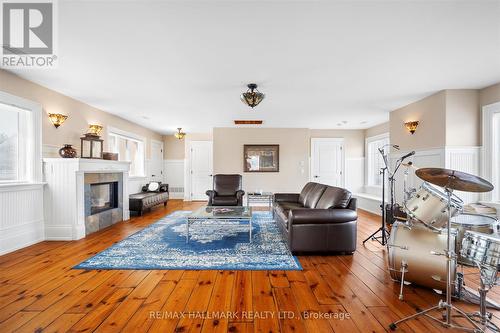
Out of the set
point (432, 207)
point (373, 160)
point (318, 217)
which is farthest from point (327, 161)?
point (432, 207)

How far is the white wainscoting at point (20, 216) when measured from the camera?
3.07 metres

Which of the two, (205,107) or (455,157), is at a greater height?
(205,107)

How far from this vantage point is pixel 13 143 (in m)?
3.39

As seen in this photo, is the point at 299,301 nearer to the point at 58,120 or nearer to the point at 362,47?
the point at 362,47

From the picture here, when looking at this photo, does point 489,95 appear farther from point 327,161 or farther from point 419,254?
point 327,161

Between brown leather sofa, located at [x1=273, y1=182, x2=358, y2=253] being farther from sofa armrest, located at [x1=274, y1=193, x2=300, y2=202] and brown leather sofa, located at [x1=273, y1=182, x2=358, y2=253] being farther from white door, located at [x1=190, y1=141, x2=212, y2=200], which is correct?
white door, located at [x1=190, y1=141, x2=212, y2=200]

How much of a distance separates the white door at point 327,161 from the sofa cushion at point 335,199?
3877mm

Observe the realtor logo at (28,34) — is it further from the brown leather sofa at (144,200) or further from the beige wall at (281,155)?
the beige wall at (281,155)

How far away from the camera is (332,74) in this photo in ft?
10.4

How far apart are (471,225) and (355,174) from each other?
553 centimetres

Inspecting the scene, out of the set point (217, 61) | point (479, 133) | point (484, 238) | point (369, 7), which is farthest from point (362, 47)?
point (479, 133)

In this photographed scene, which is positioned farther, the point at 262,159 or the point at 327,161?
the point at 327,161

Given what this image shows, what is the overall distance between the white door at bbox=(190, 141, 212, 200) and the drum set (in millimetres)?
6544

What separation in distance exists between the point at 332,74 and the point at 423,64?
1.06 metres
